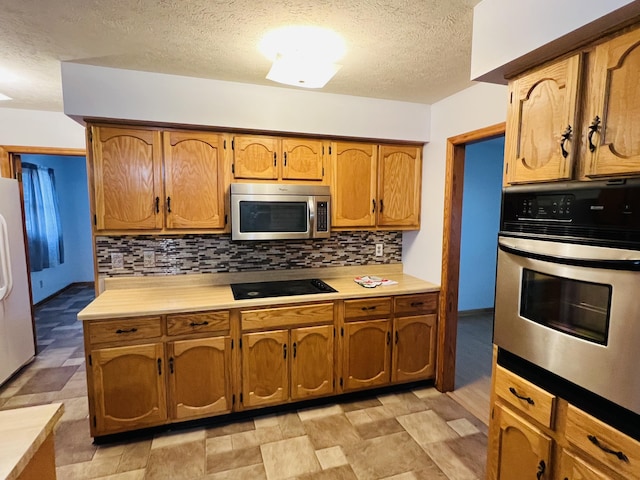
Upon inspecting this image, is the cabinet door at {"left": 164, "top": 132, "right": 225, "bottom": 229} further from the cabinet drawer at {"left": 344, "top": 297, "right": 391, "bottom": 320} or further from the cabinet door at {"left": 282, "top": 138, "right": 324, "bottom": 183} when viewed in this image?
the cabinet drawer at {"left": 344, "top": 297, "right": 391, "bottom": 320}

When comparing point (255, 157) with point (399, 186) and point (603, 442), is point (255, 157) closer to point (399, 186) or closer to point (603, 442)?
point (399, 186)

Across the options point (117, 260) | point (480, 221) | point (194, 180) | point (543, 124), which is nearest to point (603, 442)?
point (543, 124)

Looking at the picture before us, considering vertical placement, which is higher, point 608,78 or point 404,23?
point 404,23

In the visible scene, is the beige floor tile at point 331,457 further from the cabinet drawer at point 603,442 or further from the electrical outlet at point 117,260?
the electrical outlet at point 117,260

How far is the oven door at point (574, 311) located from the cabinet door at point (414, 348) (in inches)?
47.0

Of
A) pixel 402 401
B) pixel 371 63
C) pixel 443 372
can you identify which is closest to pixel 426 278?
pixel 443 372

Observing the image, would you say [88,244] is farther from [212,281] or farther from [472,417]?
[472,417]

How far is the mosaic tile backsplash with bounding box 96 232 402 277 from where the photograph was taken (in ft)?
8.46

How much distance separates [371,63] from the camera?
2.04 metres

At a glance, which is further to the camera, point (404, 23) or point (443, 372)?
point (443, 372)

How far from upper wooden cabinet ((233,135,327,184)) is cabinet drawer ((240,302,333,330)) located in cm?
96

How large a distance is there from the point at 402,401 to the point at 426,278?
1.01 m

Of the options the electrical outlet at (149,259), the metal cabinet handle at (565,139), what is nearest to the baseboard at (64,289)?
the electrical outlet at (149,259)

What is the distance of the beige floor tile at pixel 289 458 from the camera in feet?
6.33
